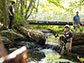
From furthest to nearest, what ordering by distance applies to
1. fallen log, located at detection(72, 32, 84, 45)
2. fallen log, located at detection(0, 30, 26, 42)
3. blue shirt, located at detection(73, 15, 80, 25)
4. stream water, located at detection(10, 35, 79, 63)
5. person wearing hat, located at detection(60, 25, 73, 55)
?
1. fallen log, located at detection(72, 32, 84, 45)
2. fallen log, located at detection(0, 30, 26, 42)
3. blue shirt, located at detection(73, 15, 80, 25)
4. stream water, located at detection(10, 35, 79, 63)
5. person wearing hat, located at detection(60, 25, 73, 55)

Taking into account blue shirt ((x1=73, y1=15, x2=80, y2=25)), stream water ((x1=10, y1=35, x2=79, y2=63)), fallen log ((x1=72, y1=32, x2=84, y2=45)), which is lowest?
stream water ((x1=10, y1=35, x2=79, y2=63))

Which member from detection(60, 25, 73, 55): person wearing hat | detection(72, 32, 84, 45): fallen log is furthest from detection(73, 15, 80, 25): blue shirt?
detection(60, 25, 73, 55): person wearing hat

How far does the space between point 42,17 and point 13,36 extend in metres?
12.9

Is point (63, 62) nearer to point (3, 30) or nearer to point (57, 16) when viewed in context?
point (3, 30)

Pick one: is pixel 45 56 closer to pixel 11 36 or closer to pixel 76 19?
pixel 11 36

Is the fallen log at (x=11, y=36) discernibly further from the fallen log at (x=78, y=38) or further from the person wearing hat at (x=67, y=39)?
the fallen log at (x=78, y=38)

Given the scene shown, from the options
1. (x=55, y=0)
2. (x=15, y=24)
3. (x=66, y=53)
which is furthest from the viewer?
(x=55, y=0)

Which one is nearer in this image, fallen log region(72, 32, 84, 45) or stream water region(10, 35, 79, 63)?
stream water region(10, 35, 79, 63)

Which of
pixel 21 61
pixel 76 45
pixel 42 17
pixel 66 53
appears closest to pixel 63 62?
pixel 66 53

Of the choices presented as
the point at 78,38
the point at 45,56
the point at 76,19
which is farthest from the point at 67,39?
the point at 78,38

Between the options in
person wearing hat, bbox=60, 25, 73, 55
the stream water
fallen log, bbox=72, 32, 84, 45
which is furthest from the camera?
fallen log, bbox=72, 32, 84, 45

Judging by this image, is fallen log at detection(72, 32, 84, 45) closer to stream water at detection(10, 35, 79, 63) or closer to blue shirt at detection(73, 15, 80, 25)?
blue shirt at detection(73, 15, 80, 25)

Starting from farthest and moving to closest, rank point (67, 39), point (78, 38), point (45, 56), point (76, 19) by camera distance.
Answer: point (78, 38), point (76, 19), point (45, 56), point (67, 39)

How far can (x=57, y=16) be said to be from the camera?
21.7m
